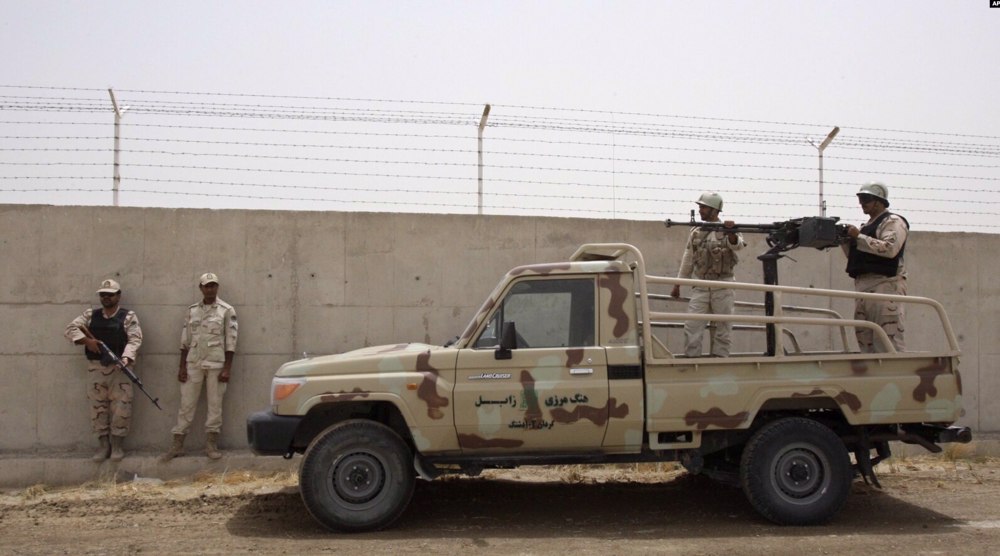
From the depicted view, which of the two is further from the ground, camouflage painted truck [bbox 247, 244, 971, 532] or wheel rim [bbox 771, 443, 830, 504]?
camouflage painted truck [bbox 247, 244, 971, 532]

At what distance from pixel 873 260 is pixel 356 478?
4.53 meters

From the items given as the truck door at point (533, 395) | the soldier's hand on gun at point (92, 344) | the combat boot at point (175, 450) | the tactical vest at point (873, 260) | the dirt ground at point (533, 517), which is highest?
the tactical vest at point (873, 260)

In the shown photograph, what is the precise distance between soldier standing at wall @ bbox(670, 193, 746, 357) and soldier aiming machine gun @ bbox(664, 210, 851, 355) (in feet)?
2.08

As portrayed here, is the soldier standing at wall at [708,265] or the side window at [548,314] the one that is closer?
the side window at [548,314]

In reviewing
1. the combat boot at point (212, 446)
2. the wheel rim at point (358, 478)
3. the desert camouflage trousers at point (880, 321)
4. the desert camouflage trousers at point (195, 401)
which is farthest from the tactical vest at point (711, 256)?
the combat boot at point (212, 446)

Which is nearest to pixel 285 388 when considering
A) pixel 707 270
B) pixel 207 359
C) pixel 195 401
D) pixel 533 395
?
pixel 533 395

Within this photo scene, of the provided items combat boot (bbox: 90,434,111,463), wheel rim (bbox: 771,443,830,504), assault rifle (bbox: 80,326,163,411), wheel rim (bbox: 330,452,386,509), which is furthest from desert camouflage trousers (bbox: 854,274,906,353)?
combat boot (bbox: 90,434,111,463)

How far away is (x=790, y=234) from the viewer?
7.35 m

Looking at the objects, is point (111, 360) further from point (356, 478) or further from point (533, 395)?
point (533, 395)

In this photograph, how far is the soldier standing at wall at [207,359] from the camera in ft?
28.5

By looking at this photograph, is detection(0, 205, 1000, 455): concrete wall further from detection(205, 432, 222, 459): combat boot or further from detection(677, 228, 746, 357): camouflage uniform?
detection(677, 228, 746, 357): camouflage uniform

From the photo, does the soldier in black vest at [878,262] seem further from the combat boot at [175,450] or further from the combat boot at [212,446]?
the combat boot at [175,450]

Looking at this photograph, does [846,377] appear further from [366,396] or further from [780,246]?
[366,396]

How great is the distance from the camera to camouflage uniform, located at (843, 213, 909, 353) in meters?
7.30
